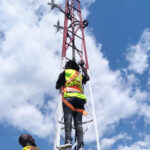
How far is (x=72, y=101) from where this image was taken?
17.3 ft

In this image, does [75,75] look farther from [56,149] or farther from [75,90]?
[56,149]

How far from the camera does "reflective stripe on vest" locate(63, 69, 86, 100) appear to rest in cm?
538

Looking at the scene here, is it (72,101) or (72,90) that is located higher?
(72,90)

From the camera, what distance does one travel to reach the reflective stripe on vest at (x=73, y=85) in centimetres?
538

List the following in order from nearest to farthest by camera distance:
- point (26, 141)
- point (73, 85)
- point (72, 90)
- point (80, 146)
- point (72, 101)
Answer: point (26, 141)
point (80, 146)
point (72, 101)
point (72, 90)
point (73, 85)

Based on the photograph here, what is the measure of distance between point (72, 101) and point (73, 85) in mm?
467

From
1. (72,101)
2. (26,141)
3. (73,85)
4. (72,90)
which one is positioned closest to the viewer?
(26,141)

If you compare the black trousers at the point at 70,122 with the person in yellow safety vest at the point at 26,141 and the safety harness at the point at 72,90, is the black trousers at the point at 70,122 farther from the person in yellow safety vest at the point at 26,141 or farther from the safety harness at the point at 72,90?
the person in yellow safety vest at the point at 26,141

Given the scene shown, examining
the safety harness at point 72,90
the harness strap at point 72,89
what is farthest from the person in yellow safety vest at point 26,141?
→ the harness strap at point 72,89

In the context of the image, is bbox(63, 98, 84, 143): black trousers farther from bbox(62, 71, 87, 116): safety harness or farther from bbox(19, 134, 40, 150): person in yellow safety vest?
bbox(19, 134, 40, 150): person in yellow safety vest

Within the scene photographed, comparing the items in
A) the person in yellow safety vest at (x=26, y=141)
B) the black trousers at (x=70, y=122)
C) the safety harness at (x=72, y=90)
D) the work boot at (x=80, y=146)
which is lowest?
the person in yellow safety vest at (x=26, y=141)

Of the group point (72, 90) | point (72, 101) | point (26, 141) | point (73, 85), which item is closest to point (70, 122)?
point (72, 101)

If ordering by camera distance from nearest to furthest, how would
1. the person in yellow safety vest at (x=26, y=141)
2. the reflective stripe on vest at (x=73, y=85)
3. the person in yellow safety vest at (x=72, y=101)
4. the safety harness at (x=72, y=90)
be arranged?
the person in yellow safety vest at (x=26, y=141), the person in yellow safety vest at (x=72, y=101), the safety harness at (x=72, y=90), the reflective stripe on vest at (x=73, y=85)

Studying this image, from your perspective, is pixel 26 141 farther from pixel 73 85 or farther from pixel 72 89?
pixel 73 85
